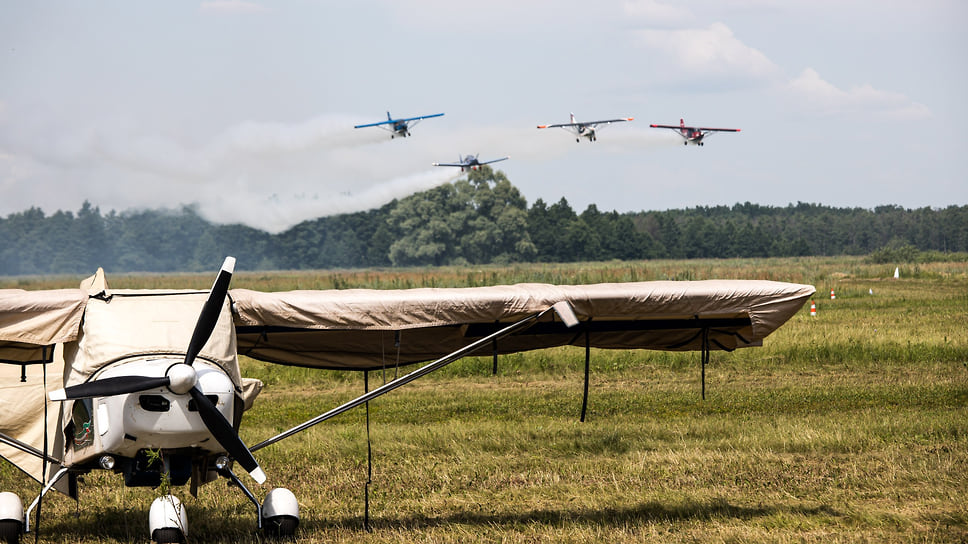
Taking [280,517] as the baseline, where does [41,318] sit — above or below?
above

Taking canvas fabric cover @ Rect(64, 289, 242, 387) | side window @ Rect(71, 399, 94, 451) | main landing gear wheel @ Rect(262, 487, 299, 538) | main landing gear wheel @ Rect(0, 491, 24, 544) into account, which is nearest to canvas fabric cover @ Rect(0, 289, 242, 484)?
canvas fabric cover @ Rect(64, 289, 242, 387)

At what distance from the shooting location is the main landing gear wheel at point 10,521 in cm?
945

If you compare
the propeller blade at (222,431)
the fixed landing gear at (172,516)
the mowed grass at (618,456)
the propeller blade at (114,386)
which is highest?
the propeller blade at (114,386)


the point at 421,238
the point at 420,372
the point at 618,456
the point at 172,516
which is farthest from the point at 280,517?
the point at 421,238

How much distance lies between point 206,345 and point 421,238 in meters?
114

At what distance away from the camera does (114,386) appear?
27.6ft

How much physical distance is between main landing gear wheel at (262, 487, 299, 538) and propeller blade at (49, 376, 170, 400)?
6.25ft

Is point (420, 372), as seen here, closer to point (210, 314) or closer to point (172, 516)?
point (210, 314)

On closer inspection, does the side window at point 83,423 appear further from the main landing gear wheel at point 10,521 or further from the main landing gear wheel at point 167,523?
the main landing gear wheel at point 10,521

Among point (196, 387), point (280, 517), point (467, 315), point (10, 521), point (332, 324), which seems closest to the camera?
point (196, 387)

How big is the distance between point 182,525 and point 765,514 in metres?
5.73

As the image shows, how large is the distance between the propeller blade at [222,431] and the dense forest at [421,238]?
353 feet

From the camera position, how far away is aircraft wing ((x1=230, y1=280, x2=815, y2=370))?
34.0ft

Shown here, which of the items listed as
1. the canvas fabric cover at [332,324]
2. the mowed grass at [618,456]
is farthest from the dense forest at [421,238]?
the canvas fabric cover at [332,324]
